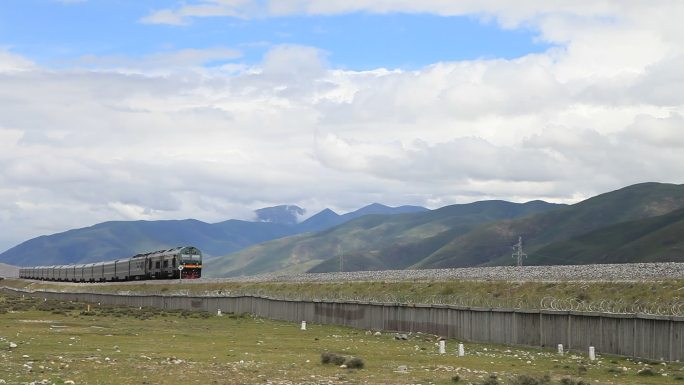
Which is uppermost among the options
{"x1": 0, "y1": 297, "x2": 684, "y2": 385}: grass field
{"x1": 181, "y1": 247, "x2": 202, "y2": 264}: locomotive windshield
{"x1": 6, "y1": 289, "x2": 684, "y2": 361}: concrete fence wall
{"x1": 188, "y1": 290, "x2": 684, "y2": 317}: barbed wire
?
{"x1": 181, "y1": 247, "x2": 202, "y2": 264}: locomotive windshield

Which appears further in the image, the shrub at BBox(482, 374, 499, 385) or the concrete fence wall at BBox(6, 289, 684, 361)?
the concrete fence wall at BBox(6, 289, 684, 361)

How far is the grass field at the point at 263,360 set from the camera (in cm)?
3025

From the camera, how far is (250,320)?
7450 centimetres

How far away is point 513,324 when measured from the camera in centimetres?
4916

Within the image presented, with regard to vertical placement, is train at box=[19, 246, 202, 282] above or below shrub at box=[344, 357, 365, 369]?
above

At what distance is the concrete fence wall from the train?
48.7 meters

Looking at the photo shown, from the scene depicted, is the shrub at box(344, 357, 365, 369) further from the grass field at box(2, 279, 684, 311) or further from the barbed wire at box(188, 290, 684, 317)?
the grass field at box(2, 279, 684, 311)

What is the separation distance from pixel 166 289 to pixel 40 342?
76.5 meters

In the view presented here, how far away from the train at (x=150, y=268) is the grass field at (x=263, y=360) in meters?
67.7

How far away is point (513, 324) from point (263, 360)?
17480 millimetres

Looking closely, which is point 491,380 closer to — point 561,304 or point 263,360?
point 263,360

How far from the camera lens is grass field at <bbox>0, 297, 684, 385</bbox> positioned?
3025 centimetres

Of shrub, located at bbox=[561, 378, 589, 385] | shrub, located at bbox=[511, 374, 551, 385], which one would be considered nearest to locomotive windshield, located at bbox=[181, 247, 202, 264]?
shrub, located at bbox=[511, 374, 551, 385]

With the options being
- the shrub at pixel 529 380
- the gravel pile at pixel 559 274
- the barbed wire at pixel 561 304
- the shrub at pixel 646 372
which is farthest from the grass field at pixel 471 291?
the shrub at pixel 529 380
